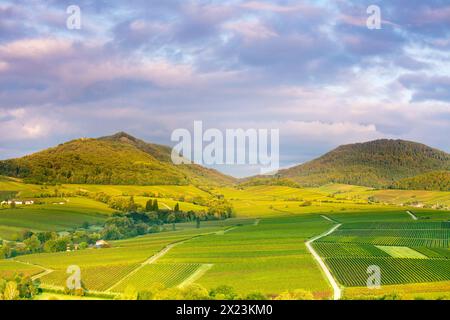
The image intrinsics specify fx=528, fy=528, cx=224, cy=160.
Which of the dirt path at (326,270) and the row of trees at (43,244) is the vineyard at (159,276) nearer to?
the dirt path at (326,270)

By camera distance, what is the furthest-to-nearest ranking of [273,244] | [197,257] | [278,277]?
1. [273,244]
2. [197,257]
3. [278,277]

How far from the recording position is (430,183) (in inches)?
3004

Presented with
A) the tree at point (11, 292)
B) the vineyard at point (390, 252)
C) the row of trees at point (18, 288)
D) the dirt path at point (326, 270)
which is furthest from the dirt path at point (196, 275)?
the tree at point (11, 292)

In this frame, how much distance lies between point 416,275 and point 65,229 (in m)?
23.5

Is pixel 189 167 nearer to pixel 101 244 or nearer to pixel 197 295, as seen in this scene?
pixel 101 244

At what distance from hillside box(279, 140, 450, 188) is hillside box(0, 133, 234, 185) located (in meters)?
26.7

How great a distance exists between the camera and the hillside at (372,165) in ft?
337

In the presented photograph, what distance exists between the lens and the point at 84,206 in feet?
146

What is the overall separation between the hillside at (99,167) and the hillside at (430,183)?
2746 centimetres

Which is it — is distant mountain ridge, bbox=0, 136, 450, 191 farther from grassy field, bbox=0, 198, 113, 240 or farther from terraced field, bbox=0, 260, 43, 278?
terraced field, bbox=0, 260, 43, 278

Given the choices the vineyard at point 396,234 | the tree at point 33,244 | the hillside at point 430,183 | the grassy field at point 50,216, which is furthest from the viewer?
the hillside at point 430,183

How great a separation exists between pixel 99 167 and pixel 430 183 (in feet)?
154
